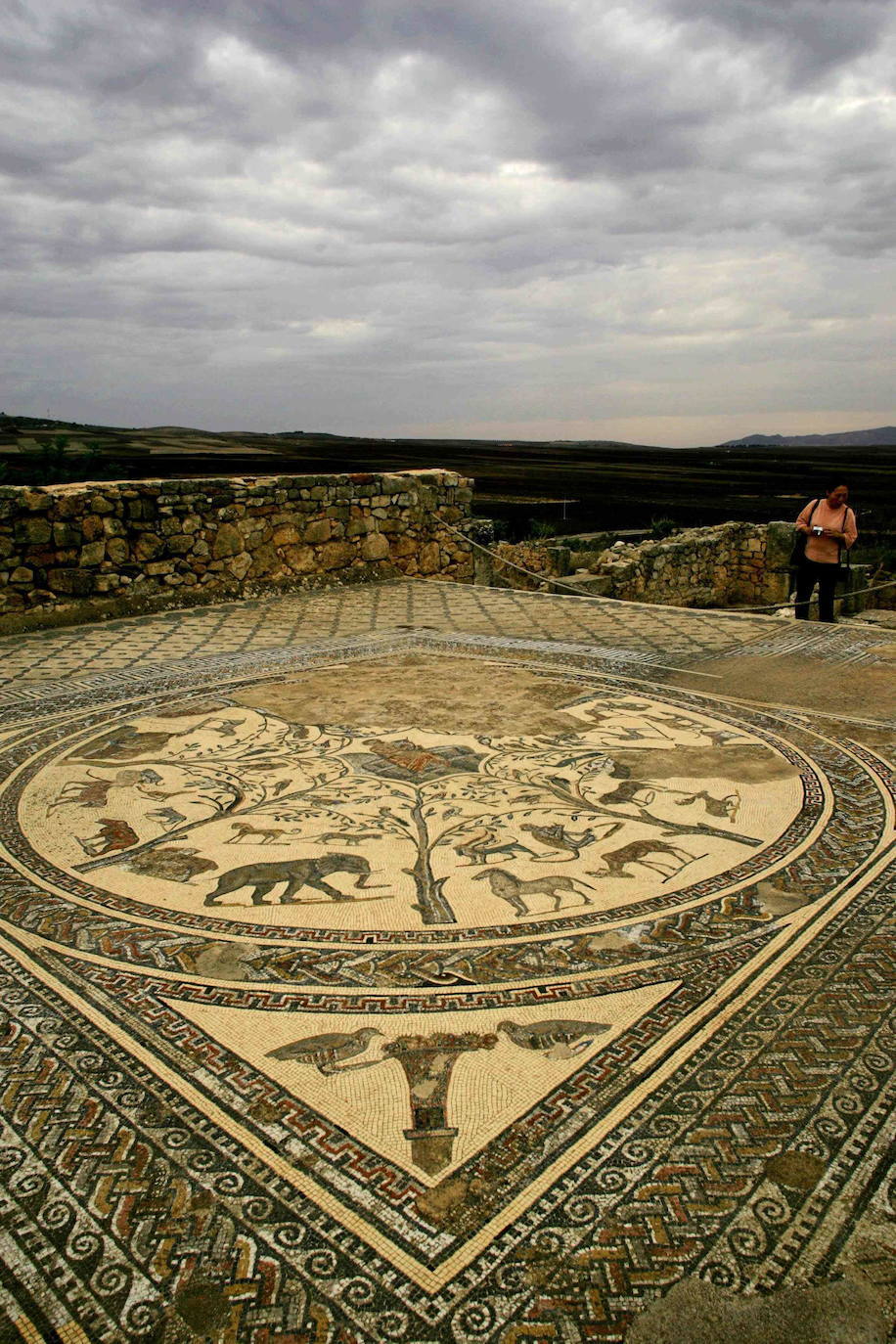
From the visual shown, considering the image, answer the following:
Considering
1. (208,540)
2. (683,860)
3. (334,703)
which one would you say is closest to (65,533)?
(208,540)

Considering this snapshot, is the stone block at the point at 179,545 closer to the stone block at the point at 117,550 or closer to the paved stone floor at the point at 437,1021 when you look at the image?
the stone block at the point at 117,550

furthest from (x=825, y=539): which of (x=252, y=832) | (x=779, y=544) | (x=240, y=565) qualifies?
(x=779, y=544)

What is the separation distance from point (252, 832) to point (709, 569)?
40.4ft

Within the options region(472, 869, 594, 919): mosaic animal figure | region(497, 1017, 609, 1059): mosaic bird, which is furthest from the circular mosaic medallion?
region(497, 1017, 609, 1059): mosaic bird

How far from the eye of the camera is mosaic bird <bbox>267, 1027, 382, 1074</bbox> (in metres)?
2.04

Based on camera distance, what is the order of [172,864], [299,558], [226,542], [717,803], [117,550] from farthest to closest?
[299,558]
[226,542]
[117,550]
[717,803]
[172,864]

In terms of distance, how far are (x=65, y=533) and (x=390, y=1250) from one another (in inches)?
267

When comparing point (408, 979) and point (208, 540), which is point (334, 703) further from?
point (208, 540)

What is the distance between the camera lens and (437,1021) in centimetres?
219

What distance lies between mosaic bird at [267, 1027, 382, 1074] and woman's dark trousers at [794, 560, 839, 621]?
20.5ft

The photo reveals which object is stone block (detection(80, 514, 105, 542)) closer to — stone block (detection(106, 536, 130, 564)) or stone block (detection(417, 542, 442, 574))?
stone block (detection(106, 536, 130, 564))

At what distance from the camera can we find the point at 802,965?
2.40m

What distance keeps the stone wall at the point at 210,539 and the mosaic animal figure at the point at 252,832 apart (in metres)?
4.55

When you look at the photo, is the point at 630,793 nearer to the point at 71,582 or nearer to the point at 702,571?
the point at 71,582
